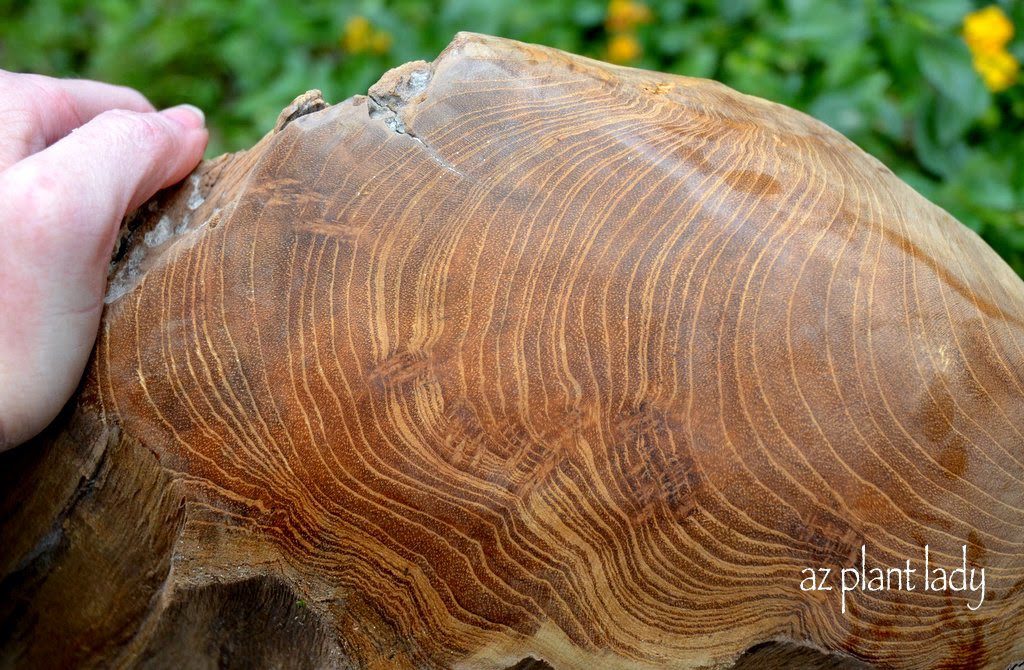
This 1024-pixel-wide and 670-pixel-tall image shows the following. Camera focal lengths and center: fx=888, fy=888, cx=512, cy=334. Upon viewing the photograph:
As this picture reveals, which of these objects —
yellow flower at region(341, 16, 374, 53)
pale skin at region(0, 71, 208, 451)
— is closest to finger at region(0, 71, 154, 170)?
pale skin at region(0, 71, 208, 451)

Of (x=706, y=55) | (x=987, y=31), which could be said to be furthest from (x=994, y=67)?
(x=706, y=55)

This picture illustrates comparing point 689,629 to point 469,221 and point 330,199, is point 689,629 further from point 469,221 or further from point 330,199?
point 330,199

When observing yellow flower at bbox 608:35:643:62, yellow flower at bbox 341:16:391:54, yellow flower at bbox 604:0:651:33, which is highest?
yellow flower at bbox 604:0:651:33

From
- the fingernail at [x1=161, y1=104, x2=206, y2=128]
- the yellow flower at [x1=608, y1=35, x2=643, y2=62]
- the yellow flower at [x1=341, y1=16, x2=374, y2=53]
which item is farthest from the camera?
the yellow flower at [x1=341, y1=16, x2=374, y2=53]

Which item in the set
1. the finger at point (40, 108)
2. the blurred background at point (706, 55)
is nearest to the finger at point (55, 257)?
the finger at point (40, 108)

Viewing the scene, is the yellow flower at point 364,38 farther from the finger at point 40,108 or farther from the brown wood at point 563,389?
the brown wood at point 563,389

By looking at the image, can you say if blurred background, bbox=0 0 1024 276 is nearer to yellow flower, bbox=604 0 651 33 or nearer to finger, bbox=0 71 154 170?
yellow flower, bbox=604 0 651 33
